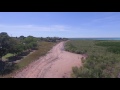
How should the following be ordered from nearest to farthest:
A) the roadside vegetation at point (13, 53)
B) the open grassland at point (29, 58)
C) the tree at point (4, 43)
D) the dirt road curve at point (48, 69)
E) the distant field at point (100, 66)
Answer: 1. the distant field at point (100, 66)
2. the dirt road curve at point (48, 69)
3. the open grassland at point (29, 58)
4. the roadside vegetation at point (13, 53)
5. the tree at point (4, 43)

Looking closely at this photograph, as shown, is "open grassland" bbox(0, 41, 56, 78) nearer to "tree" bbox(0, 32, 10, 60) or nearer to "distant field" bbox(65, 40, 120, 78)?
"tree" bbox(0, 32, 10, 60)

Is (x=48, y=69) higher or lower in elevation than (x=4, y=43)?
lower

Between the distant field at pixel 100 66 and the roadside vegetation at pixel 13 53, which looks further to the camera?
the roadside vegetation at pixel 13 53

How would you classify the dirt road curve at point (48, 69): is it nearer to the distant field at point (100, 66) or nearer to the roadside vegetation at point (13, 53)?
the roadside vegetation at point (13, 53)

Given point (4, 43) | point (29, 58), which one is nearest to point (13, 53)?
point (29, 58)

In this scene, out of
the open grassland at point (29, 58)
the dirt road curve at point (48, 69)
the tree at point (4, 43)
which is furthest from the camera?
the tree at point (4, 43)

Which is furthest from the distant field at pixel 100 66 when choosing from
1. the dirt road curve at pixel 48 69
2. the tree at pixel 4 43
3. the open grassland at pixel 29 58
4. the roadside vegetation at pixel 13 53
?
the tree at pixel 4 43

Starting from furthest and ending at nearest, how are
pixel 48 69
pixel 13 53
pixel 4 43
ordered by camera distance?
1. pixel 13 53
2. pixel 4 43
3. pixel 48 69

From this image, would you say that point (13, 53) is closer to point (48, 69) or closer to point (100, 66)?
point (48, 69)

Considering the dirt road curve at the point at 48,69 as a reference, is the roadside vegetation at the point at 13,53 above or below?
above
